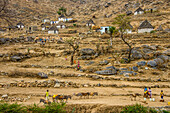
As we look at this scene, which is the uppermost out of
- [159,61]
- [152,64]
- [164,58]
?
[164,58]

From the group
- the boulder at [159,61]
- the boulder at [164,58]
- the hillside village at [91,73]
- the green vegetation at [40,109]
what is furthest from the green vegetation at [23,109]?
the boulder at [164,58]

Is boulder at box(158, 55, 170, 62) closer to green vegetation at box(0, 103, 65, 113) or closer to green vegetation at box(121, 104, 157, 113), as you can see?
green vegetation at box(121, 104, 157, 113)

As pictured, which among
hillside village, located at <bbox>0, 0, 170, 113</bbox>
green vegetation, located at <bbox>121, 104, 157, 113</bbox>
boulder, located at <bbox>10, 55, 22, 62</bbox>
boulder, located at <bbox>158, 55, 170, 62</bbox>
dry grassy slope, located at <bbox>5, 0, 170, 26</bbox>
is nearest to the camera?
green vegetation, located at <bbox>121, 104, 157, 113</bbox>

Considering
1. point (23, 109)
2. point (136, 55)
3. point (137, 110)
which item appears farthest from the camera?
point (136, 55)

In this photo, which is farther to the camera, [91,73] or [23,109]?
[91,73]

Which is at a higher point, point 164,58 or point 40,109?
point 164,58

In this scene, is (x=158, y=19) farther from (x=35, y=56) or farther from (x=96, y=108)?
(x=96, y=108)

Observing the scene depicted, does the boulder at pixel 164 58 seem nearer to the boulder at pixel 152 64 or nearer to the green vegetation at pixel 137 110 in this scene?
the boulder at pixel 152 64

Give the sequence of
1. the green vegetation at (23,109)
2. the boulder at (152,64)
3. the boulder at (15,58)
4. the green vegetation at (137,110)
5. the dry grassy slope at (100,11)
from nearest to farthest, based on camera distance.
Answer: the green vegetation at (23,109)
the green vegetation at (137,110)
the boulder at (152,64)
the boulder at (15,58)
the dry grassy slope at (100,11)

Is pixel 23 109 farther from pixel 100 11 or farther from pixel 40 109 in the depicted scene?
pixel 100 11

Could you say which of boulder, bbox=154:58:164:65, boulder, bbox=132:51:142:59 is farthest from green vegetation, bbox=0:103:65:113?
boulder, bbox=132:51:142:59

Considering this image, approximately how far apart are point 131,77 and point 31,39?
21.9m

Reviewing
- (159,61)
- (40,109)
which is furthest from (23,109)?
(159,61)

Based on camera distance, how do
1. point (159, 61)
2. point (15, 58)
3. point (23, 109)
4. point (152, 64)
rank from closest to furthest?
point (23, 109) → point (152, 64) → point (159, 61) → point (15, 58)
